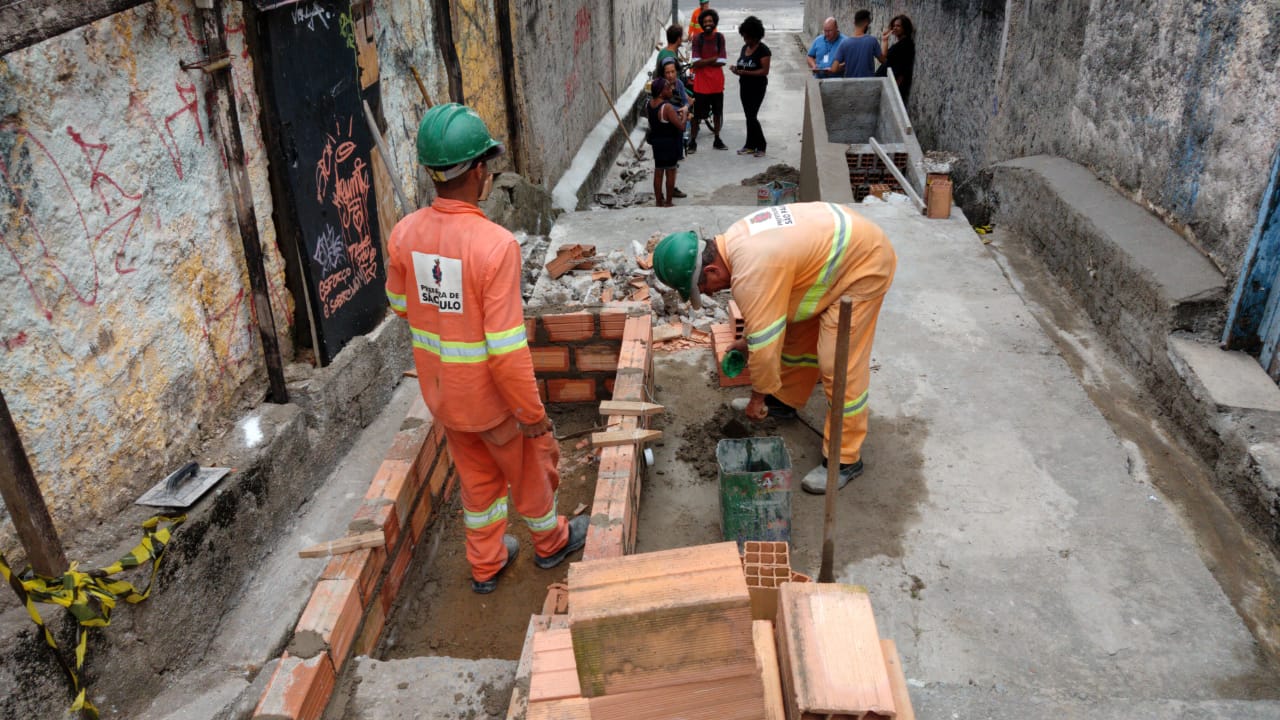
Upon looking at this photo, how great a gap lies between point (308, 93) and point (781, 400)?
298 centimetres

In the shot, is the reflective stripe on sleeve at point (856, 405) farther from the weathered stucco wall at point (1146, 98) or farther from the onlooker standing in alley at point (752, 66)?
the onlooker standing in alley at point (752, 66)

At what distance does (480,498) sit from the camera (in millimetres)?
3773

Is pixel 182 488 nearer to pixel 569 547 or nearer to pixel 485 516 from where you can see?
pixel 485 516

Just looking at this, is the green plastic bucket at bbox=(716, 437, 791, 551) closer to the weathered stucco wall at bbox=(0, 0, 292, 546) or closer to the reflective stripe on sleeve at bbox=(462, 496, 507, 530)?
the reflective stripe on sleeve at bbox=(462, 496, 507, 530)

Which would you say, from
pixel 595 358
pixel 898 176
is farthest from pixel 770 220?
pixel 898 176

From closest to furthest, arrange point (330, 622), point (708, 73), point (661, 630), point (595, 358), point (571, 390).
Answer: point (661, 630) < point (330, 622) < point (595, 358) < point (571, 390) < point (708, 73)

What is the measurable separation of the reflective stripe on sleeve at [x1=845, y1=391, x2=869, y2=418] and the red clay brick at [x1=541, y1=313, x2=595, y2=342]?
1.75 metres

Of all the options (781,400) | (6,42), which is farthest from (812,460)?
(6,42)

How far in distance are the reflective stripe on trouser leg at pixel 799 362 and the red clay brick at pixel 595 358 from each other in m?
1.10

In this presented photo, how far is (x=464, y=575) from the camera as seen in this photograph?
414 centimetres

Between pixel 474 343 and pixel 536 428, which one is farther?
pixel 536 428

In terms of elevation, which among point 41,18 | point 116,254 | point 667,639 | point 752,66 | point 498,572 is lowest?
point 498,572

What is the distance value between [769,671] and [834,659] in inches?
8.0

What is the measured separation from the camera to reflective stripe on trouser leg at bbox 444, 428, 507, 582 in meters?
3.69
